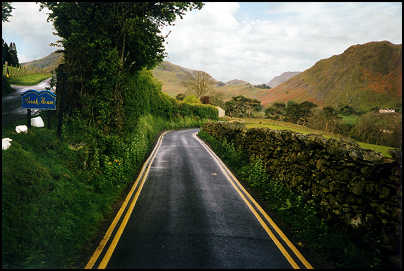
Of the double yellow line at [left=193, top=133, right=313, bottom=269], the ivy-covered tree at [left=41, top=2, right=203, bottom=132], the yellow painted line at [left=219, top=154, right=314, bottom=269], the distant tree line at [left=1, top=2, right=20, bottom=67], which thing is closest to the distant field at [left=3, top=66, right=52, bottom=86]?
the distant tree line at [left=1, top=2, right=20, bottom=67]

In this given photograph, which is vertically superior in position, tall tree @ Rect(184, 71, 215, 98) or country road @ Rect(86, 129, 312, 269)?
tall tree @ Rect(184, 71, 215, 98)

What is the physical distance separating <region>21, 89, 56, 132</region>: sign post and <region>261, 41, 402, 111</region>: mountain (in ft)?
344

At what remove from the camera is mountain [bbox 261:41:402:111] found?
345 ft

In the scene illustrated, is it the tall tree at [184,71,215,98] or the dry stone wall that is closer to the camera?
the dry stone wall

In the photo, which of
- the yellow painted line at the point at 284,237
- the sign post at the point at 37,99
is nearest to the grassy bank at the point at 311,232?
the yellow painted line at the point at 284,237

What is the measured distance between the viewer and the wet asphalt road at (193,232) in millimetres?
4867

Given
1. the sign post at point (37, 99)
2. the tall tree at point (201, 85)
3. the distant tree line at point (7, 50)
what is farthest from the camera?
the tall tree at point (201, 85)

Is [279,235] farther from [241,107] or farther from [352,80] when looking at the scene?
[352,80]

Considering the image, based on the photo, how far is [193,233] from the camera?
604 cm

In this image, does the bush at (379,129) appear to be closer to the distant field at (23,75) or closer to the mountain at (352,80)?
the distant field at (23,75)

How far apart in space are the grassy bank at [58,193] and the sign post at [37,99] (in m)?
1.16

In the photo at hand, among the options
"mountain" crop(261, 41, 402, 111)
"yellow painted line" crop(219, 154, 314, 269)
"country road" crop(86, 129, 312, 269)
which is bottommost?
"yellow painted line" crop(219, 154, 314, 269)

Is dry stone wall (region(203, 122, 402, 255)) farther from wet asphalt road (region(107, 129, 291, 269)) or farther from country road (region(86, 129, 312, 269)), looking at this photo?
wet asphalt road (region(107, 129, 291, 269))

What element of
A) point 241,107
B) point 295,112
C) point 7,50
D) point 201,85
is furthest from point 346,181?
point 241,107
